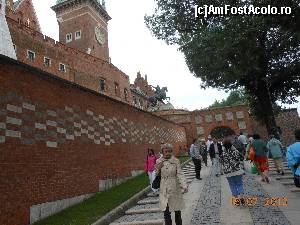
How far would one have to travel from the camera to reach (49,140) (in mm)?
9219

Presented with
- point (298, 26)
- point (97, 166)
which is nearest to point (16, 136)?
point (97, 166)

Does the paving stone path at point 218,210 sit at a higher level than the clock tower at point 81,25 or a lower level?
lower

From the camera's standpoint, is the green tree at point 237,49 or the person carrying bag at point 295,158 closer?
the person carrying bag at point 295,158

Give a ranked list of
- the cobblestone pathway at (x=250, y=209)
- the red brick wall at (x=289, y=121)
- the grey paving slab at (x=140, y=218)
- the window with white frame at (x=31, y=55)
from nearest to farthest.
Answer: the cobblestone pathway at (x=250, y=209) < the grey paving slab at (x=140, y=218) < the window with white frame at (x=31, y=55) < the red brick wall at (x=289, y=121)

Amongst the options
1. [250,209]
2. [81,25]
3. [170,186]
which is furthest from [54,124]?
[81,25]

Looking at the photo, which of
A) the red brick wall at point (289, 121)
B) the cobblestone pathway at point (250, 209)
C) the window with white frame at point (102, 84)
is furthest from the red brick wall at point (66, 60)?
the cobblestone pathway at point (250, 209)

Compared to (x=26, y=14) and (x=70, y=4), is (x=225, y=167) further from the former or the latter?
(x=70, y=4)

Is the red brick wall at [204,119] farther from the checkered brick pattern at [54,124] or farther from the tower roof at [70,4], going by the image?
the checkered brick pattern at [54,124]

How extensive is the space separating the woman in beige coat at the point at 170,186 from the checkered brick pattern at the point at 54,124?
13.4 ft

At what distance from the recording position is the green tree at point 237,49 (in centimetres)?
1681

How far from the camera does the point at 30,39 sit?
30656 millimetres

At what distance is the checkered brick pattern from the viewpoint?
7871mm

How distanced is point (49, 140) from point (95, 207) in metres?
2.41
